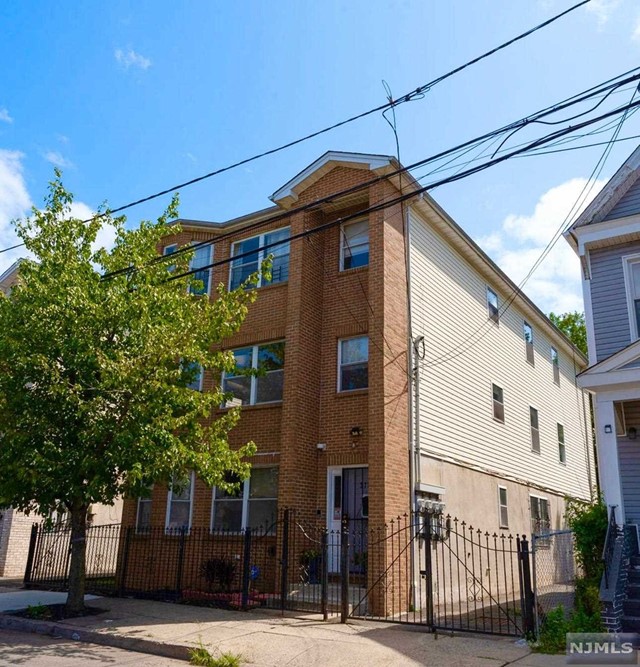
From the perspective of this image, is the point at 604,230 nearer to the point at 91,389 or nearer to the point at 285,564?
the point at 285,564

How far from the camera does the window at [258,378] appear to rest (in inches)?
608

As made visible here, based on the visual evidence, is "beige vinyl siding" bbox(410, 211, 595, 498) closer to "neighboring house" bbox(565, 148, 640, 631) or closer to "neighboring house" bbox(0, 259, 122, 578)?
"neighboring house" bbox(565, 148, 640, 631)

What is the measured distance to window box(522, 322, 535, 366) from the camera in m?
22.2

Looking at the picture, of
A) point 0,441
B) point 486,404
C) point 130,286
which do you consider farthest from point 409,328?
point 0,441

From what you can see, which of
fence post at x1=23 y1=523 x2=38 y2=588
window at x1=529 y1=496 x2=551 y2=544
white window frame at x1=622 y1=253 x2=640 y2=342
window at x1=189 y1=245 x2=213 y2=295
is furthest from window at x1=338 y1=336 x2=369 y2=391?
window at x1=529 y1=496 x2=551 y2=544

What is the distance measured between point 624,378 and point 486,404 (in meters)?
7.23

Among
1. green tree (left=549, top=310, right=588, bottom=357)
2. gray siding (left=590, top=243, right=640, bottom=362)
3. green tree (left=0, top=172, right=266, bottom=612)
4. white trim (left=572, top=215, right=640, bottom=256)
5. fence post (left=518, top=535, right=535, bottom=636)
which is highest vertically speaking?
green tree (left=549, top=310, right=588, bottom=357)

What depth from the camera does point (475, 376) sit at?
1795 cm

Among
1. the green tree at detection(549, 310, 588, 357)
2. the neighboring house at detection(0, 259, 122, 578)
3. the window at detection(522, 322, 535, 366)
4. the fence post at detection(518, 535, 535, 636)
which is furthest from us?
the green tree at detection(549, 310, 588, 357)

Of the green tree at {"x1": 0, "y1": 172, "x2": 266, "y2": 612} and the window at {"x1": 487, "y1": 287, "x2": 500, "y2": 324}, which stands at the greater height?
the window at {"x1": 487, "y1": 287, "x2": 500, "y2": 324}

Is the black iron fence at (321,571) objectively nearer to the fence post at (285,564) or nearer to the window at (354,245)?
the fence post at (285,564)

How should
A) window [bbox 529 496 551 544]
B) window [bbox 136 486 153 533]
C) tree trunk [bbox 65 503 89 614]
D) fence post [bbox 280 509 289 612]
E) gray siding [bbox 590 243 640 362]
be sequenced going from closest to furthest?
tree trunk [bbox 65 503 89 614]
fence post [bbox 280 509 289 612]
gray siding [bbox 590 243 640 362]
window [bbox 136 486 153 533]
window [bbox 529 496 551 544]

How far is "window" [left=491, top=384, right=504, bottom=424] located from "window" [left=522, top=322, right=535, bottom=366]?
3307 millimetres

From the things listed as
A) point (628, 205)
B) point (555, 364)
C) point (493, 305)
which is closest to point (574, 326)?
point (555, 364)
